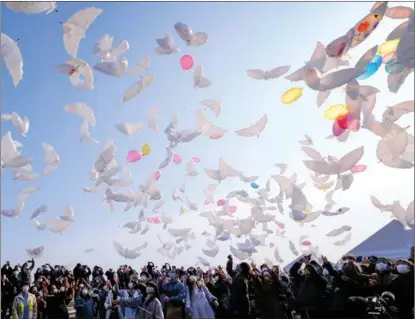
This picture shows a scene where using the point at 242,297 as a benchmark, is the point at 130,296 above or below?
above

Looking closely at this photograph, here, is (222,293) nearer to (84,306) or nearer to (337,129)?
(84,306)

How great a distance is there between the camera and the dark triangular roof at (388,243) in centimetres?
1788

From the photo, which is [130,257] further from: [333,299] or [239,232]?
[333,299]

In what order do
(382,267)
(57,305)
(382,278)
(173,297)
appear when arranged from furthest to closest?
(57,305) < (173,297) < (382,267) < (382,278)

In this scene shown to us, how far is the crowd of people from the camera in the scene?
21.0 feet

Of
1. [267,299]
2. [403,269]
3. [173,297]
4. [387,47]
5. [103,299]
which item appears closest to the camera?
[387,47]

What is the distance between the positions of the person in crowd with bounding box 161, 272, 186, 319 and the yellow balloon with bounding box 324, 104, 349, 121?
4236 mm

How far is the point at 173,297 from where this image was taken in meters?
8.36

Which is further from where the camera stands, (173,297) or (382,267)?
(173,297)

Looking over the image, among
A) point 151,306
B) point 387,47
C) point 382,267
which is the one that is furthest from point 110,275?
point 387,47

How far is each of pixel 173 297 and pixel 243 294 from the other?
6.05ft

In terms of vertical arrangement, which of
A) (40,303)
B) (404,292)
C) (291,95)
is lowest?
(404,292)

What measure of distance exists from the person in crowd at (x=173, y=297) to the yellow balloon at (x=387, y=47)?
5.28 m

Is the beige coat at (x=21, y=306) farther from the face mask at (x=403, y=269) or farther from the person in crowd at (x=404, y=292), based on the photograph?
the face mask at (x=403, y=269)
